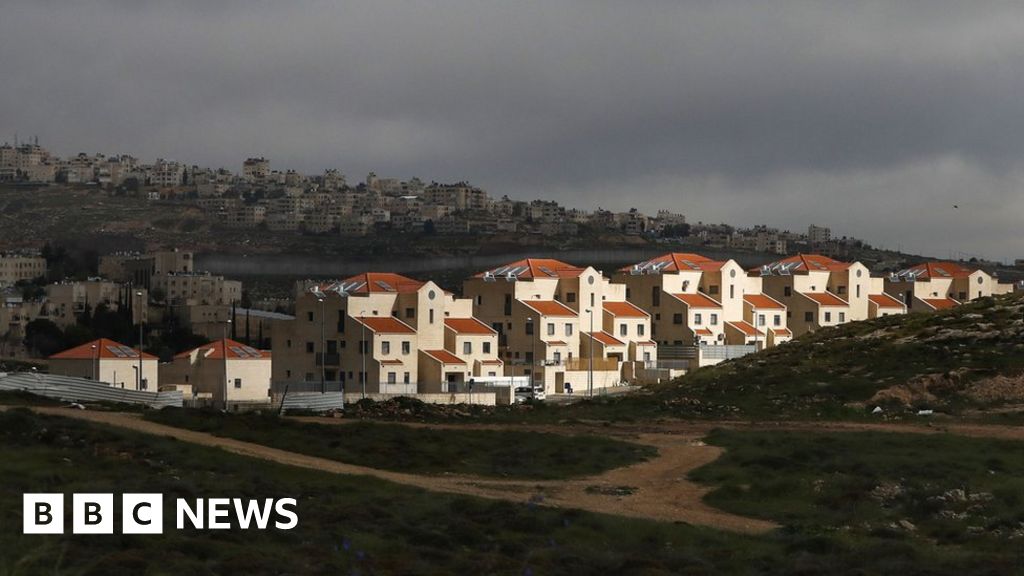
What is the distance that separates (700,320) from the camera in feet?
364

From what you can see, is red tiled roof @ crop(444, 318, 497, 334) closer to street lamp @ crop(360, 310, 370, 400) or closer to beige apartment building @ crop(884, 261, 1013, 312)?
street lamp @ crop(360, 310, 370, 400)

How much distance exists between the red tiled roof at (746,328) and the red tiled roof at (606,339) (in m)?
11.9

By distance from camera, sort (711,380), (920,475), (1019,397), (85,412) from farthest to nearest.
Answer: (711,380) → (1019,397) → (85,412) → (920,475)

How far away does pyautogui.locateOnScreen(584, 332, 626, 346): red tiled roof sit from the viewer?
102312 millimetres

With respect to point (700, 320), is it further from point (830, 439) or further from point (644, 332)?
point (830, 439)

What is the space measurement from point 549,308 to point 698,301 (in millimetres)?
14383

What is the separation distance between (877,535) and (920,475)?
25.4 feet

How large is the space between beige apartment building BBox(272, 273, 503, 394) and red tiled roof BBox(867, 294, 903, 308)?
1582 inches

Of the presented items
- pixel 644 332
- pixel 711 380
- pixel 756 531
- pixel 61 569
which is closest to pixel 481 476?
pixel 756 531

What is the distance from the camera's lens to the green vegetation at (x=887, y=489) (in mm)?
32875

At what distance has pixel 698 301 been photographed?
4432 inches

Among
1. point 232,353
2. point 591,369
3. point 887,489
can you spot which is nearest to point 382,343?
point 591,369

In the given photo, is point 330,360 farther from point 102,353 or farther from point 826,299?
point 826,299

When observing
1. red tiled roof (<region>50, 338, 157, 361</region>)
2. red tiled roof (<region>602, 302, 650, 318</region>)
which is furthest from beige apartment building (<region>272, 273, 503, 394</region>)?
red tiled roof (<region>602, 302, 650, 318</region>)
